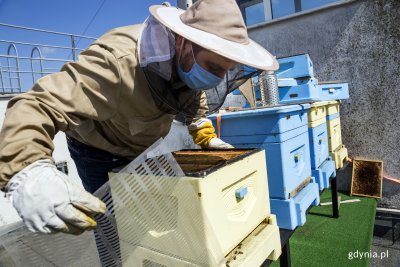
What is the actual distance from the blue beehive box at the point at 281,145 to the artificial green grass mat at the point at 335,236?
0.77 meters

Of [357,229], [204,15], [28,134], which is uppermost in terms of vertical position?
[204,15]

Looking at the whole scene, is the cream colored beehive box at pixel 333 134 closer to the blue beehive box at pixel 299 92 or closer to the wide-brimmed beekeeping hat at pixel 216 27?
the blue beehive box at pixel 299 92

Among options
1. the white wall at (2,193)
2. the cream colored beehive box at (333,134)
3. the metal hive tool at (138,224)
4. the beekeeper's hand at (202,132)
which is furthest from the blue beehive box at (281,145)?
the white wall at (2,193)

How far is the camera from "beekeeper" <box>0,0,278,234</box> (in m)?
0.61

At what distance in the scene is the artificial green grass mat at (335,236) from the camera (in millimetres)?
2180

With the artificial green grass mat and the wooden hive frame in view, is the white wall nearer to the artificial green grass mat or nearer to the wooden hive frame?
the artificial green grass mat

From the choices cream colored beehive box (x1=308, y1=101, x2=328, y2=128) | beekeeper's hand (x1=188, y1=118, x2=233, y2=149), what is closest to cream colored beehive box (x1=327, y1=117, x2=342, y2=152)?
cream colored beehive box (x1=308, y1=101, x2=328, y2=128)

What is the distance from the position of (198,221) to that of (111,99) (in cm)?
43

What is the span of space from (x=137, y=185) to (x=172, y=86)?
0.39m

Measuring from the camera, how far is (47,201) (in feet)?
1.93

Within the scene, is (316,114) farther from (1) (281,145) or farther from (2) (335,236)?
(2) (335,236)

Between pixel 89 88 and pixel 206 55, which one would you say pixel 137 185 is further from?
pixel 206 55

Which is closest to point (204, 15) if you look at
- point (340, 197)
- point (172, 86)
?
point (172, 86)

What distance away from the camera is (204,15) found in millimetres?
877
